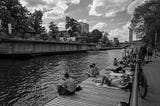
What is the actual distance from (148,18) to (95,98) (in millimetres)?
30674

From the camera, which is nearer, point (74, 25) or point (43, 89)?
point (43, 89)

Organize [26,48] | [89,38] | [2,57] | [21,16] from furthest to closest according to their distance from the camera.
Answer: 1. [89,38]
2. [21,16]
3. [26,48]
4. [2,57]

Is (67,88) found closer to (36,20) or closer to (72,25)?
(36,20)

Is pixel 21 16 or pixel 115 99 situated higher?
pixel 21 16

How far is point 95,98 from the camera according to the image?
713 centimetres

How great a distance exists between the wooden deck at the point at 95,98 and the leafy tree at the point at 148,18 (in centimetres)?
2486

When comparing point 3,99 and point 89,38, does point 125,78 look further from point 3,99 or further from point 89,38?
point 89,38

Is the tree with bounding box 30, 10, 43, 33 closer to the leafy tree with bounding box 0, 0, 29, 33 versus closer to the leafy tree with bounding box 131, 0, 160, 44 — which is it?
the leafy tree with bounding box 0, 0, 29, 33

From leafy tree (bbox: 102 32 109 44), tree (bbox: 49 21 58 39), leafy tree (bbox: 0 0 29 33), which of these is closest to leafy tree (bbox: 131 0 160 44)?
leafy tree (bbox: 0 0 29 33)

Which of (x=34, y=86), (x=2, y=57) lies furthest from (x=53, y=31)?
(x=34, y=86)

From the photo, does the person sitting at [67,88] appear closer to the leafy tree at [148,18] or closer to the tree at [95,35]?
the leafy tree at [148,18]

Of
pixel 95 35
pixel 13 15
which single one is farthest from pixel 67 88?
pixel 95 35

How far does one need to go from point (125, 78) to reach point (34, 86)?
303 inches

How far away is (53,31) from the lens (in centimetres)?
8275
